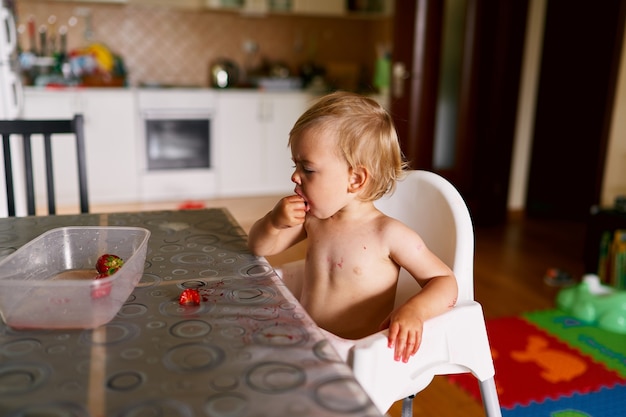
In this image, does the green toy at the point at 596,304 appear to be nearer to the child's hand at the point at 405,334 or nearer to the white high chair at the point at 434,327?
the white high chair at the point at 434,327

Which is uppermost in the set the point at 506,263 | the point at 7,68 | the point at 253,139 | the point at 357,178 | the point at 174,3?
the point at 174,3

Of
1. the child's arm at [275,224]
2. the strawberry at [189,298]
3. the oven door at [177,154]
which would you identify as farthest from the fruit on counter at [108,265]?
the oven door at [177,154]

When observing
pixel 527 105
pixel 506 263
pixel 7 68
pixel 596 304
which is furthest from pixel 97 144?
pixel 596 304

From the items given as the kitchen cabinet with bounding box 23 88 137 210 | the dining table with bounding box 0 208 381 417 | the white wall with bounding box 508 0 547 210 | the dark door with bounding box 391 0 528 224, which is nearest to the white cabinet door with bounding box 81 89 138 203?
the kitchen cabinet with bounding box 23 88 137 210

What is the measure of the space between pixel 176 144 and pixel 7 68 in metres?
1.88

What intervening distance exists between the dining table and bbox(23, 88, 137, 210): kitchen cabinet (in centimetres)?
348

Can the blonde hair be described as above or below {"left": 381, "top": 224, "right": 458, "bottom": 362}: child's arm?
above

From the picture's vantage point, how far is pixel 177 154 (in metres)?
4.32

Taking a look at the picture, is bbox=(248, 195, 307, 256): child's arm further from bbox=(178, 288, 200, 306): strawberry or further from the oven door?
the oven door

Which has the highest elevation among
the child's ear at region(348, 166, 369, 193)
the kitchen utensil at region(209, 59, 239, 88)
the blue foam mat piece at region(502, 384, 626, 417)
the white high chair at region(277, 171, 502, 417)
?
the kitchen utensil at region(209, 59, 239, 88)

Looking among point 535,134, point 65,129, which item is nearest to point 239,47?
point 535,134

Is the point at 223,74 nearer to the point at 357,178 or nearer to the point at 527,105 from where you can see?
the point at 527,105

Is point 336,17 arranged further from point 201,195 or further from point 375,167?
point 375,167

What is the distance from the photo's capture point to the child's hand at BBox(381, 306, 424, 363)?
2.67ft
